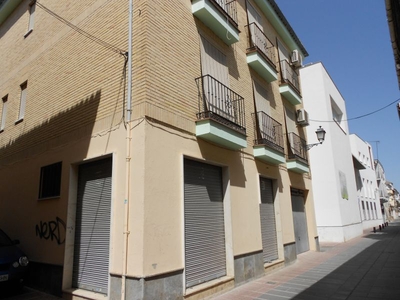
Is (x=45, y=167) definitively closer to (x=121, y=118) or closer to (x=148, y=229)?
(x=121, y=118)

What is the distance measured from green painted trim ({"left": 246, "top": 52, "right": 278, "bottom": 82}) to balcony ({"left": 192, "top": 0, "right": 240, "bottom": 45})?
1.38 meters

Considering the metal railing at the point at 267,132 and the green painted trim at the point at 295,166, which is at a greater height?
the metal railing at the point at 267,132

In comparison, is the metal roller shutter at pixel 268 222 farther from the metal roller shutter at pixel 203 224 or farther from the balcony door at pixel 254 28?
the balcony door at pixel 254 28

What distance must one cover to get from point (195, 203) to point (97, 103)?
310 cm

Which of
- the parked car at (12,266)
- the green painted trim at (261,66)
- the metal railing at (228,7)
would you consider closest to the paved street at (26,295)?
the parked car at (12,266)

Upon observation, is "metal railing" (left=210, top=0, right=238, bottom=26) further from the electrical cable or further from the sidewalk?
the sidewalk

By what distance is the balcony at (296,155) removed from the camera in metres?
11.9

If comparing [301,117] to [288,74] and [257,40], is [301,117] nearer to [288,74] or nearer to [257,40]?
[288,74]

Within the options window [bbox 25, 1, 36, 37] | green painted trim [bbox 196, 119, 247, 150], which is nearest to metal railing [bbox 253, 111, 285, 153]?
green painted trim [bbox 196, 119, 247, 150]

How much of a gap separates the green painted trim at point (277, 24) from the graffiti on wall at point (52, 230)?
10.4 m

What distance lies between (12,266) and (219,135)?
5233 mm

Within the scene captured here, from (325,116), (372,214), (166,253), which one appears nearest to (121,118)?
(166,253)

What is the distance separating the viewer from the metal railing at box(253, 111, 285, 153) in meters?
9.63

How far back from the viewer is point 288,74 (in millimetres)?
13562
